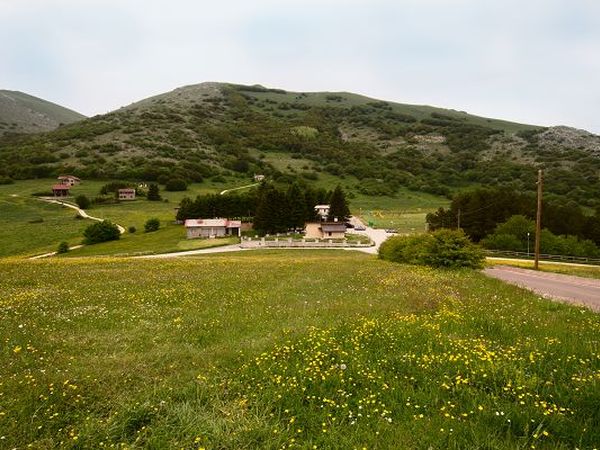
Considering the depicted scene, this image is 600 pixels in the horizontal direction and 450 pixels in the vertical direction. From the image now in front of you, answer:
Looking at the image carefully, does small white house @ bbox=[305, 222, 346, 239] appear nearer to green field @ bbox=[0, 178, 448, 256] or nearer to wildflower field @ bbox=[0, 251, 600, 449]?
green field @ bbox=[0, 178, 448, 256]

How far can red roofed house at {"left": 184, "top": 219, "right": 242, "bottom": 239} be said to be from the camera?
90875 mm

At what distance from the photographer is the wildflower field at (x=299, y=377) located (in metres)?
5.29

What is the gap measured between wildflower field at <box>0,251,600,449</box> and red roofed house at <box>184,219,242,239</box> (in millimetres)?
80041

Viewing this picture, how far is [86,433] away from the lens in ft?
17.5

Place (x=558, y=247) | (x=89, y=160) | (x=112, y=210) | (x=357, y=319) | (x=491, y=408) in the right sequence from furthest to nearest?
1. (x=89, y=160)
2. (x=112, y=210)
3. (x=558, y=247)
4. (x=357, y=319)
5. (x=491, y=408)

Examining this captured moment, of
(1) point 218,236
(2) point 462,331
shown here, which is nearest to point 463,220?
(1) point 218,236

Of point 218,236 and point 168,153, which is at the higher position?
point 168,153

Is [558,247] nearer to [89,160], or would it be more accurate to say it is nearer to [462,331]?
[462,331]

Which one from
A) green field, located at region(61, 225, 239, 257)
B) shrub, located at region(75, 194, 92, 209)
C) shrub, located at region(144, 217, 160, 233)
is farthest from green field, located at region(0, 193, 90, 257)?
shrub, located at region(144, 217, 160, 233)

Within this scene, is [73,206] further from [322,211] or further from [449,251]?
[449,251]

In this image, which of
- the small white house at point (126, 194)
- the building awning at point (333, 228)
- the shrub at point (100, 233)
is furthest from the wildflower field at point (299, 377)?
the small white house at point (126, 194)

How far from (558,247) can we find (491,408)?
7317cm

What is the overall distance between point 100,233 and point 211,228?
25.0m

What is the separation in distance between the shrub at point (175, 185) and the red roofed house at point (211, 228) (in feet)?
204
